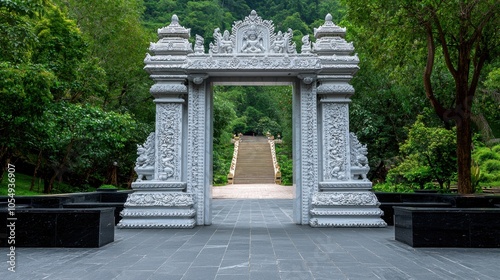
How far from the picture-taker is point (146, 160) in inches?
320

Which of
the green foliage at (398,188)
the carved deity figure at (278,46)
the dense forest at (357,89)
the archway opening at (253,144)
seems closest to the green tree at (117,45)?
the dense forest at (357,89)

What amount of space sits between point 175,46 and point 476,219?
6178mm

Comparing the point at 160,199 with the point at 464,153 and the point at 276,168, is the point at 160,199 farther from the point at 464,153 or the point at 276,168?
the point at 276,168

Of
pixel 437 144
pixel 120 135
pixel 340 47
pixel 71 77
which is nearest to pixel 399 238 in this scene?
pixel 340 47

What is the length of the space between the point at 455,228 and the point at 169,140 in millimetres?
5262

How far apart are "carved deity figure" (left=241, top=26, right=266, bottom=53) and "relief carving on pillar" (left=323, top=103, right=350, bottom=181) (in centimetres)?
178

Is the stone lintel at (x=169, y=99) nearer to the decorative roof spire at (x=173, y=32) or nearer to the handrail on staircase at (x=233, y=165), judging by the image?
the decorative roof spire at (x=173, y=32)

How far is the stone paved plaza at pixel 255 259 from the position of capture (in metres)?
4.23

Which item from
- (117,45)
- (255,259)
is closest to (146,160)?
(255,259)

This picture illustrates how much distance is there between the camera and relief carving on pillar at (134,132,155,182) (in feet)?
26.3

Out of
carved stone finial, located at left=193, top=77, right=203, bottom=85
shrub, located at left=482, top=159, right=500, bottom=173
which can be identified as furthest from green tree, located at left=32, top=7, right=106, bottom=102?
shrub, located at left=482, top=159, right=500, bottom=173

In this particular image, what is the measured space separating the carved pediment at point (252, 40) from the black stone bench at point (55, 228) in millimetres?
3995

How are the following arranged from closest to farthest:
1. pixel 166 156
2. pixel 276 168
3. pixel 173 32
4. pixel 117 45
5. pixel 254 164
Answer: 1. pixel 166 156
2. pixel 173 32
3. pixel 117 45
4. pixel 276 168
5. pixel 254 164

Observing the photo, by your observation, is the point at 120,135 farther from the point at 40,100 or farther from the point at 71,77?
the point at 40,100
